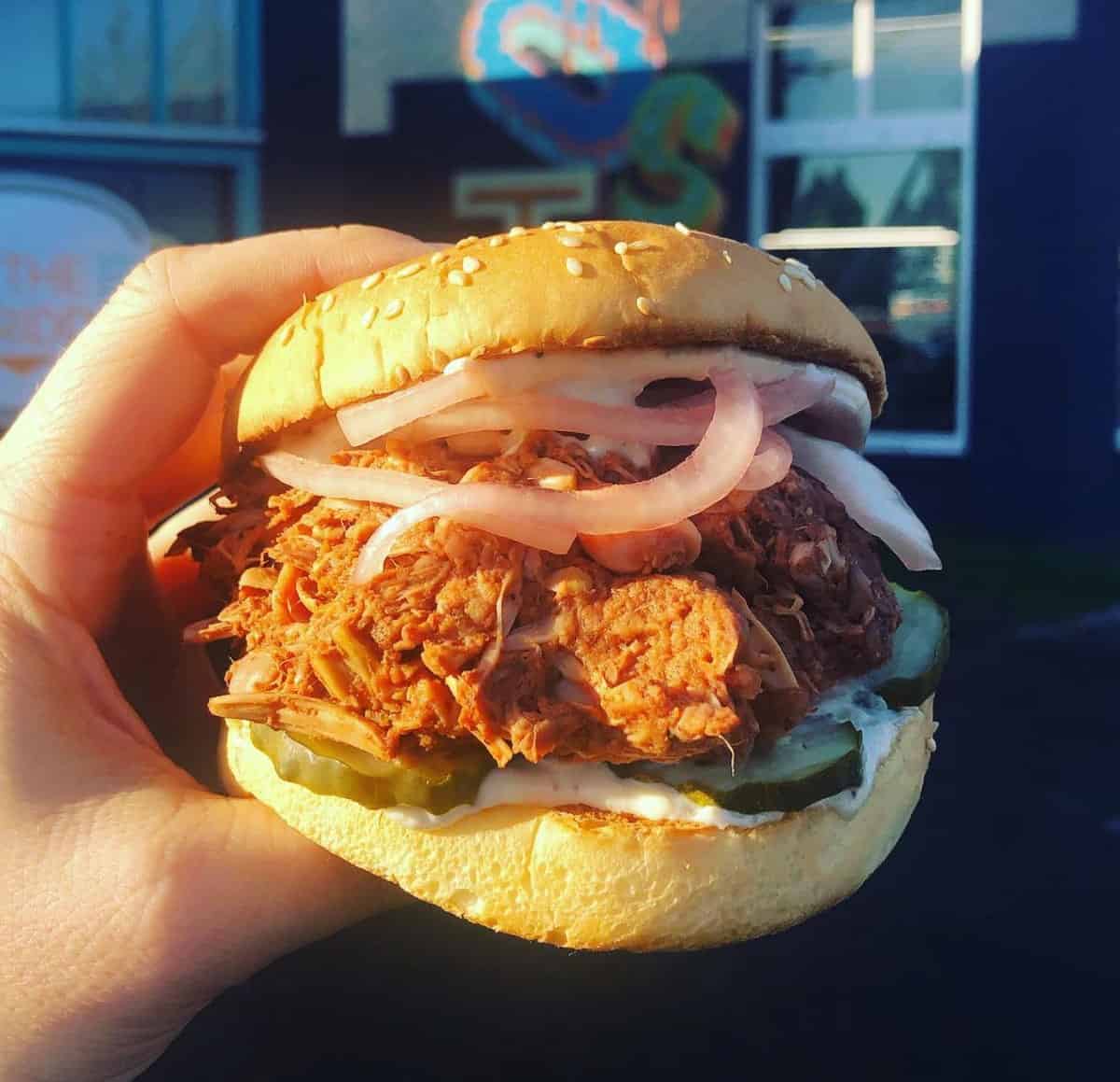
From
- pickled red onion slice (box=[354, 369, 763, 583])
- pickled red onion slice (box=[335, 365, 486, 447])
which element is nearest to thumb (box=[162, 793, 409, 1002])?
pickled red onion slice (box=[354, 369, 763, 583])

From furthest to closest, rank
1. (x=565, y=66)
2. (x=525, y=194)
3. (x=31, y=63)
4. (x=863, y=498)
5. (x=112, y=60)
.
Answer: (x=525, y=194) < (x=565, y=66) < (x=112, y=60) < (x=31, y=63) < (x=863, y=498)

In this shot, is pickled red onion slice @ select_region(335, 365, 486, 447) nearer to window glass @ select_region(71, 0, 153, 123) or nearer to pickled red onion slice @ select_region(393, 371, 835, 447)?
pickled red onion slice @ select_region(393, 371, 835, 447)

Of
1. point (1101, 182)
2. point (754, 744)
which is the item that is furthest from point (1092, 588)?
point (754, 744)

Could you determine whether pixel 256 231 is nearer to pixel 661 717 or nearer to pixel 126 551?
pixel 126 551

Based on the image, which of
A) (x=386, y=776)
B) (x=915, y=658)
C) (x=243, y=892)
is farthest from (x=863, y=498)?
(x=243, y=892)

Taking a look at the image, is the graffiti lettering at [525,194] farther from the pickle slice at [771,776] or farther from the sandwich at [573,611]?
the pickle slice at [771,776]

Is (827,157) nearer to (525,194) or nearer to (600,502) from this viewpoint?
(525,194)
